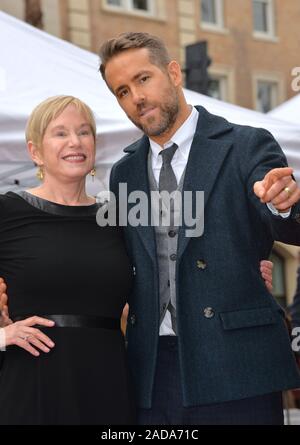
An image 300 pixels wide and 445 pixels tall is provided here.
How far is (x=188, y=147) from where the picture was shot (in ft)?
11.9

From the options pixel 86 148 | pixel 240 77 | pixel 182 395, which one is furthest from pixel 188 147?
pixel 240 77

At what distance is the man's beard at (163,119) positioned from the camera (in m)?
3.52

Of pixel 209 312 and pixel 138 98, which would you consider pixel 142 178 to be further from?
pixel 209 312

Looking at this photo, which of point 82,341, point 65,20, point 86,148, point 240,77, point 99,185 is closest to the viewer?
point 82,341

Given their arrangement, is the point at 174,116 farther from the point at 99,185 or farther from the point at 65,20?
the point at 65,20

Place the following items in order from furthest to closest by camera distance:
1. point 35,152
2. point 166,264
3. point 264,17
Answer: point 264,17 < point 35,152 < point 166,264

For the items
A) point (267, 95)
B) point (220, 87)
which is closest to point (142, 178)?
point (220, 87)

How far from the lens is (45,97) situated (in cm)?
471

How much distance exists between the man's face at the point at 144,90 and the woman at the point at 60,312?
30cm

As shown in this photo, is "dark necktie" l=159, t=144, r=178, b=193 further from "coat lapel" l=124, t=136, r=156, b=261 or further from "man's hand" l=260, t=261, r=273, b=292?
"man's hand" l=260, t=261, r=273, b=292

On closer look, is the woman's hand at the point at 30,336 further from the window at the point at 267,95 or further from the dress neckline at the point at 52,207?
the window at the point at 267,95

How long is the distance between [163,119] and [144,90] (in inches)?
5.7
